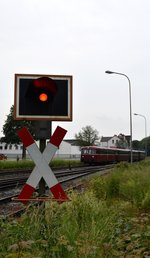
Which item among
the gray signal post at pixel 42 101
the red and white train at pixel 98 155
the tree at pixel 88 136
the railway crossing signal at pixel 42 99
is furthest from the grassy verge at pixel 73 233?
the tree at pixel 88 136

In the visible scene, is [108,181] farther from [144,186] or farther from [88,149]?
[88,149]

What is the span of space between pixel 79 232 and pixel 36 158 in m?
1.03

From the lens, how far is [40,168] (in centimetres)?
507

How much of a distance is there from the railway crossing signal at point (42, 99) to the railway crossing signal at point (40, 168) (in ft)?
0.77

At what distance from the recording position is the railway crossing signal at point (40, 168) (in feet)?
16.6

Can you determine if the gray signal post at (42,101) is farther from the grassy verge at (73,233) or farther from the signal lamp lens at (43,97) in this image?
the grassy verge at (73,233)

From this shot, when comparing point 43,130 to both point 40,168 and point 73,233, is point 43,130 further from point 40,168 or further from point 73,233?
point 73,233

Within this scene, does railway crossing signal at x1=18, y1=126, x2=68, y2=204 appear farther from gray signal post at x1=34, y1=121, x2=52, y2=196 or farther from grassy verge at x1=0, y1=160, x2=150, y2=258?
grassy verge at x1=0, y1=160, x2=150, y2=258

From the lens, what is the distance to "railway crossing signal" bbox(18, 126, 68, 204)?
Answer: 5055 mm

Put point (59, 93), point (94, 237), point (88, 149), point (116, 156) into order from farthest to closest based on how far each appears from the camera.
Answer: point (116, 156) < point (88, 149) < point (59, 93) < point (94, 237)

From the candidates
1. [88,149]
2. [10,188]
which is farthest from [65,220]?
[88,149]

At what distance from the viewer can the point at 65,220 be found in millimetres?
4848

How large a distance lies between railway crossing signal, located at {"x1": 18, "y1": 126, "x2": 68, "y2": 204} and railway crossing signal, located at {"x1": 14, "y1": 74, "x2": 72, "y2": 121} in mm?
234

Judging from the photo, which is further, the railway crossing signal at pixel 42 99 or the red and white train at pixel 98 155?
the red and white train at pixel 98 155
